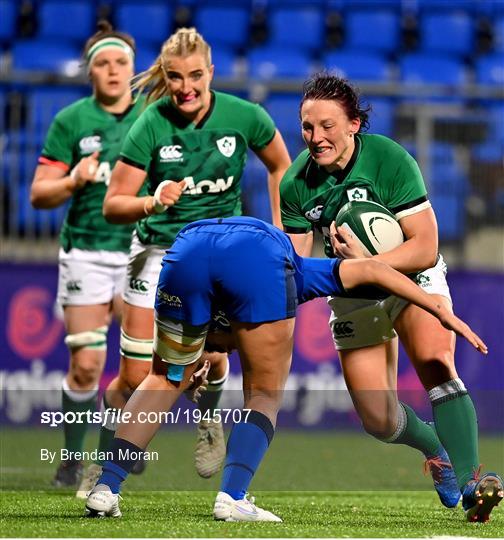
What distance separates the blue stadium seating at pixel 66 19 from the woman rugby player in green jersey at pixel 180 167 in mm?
7388

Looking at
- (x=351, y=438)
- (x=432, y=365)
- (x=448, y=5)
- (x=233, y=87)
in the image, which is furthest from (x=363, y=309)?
(x=448, y=5)

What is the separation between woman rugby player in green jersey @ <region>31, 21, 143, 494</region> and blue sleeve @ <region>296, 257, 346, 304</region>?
8.14 ft

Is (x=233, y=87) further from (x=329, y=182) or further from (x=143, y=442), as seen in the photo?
(x=143, y=442)

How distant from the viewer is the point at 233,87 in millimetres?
10336

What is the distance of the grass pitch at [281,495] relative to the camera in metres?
4.42

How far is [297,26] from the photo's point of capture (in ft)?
46.8

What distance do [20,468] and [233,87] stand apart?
417 cm

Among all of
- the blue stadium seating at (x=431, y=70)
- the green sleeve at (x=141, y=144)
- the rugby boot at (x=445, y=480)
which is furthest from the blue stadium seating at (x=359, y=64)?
the rugby boot at (x=445, y=480)

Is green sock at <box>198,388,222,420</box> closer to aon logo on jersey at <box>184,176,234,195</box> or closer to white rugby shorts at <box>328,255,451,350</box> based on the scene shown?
aon logo on jersey at <box>184,176,234,195</box>

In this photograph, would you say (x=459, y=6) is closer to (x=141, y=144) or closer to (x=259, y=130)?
(x=259, y=130)

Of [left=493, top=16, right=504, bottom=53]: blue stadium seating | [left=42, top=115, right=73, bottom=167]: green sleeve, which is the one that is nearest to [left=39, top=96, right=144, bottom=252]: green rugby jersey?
[left=42, top=115, right=73, bottom=167]: green sleeve

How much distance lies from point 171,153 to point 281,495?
179 centimetres

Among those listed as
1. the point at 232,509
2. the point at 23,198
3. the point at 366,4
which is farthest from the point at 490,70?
the point at 232,509

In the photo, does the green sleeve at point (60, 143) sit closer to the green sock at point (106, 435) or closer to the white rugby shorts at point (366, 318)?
the green sock at point (106, 435)
